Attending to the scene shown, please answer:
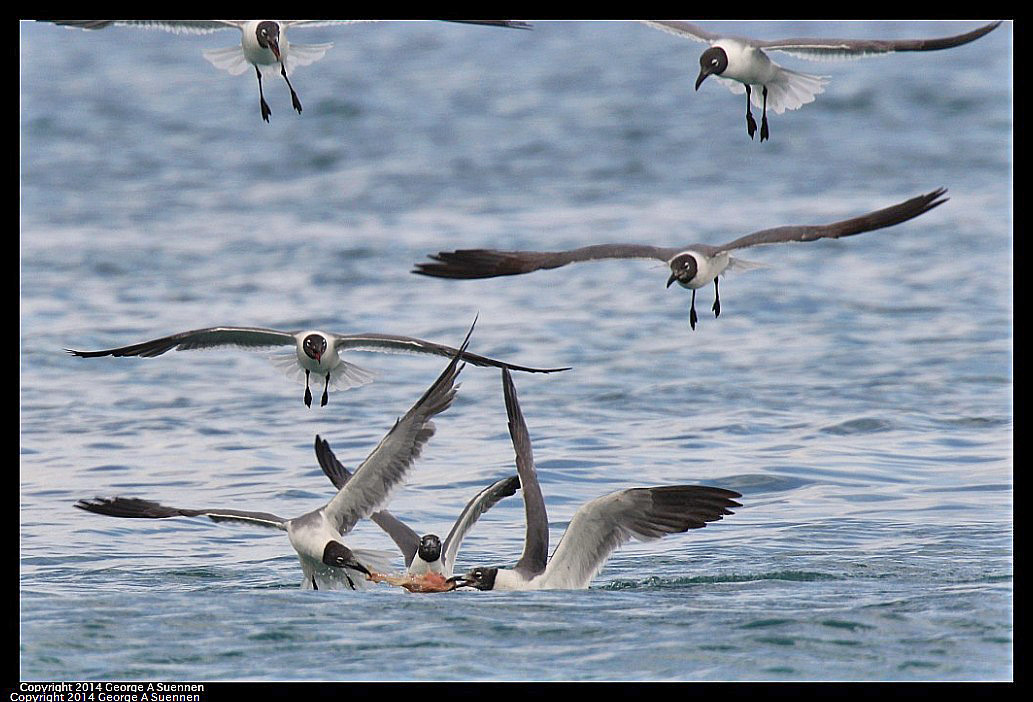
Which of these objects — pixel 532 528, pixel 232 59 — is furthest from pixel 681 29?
pixel 532 528

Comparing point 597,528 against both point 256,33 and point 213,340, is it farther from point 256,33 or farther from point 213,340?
point 256,33

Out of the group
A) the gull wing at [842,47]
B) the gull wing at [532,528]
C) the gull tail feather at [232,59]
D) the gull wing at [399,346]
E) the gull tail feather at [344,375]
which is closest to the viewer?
the gull wing at [532,528]

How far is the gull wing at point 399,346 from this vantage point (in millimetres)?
9492

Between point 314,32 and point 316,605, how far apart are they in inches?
1045

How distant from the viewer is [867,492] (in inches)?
405

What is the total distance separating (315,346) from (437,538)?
2.26m

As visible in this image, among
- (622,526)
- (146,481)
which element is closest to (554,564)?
(622,526)

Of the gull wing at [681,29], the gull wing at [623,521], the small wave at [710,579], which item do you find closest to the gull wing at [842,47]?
the gull wing at [681,29]

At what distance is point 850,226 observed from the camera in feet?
29.4

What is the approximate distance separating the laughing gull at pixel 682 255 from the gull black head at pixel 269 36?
1815mm

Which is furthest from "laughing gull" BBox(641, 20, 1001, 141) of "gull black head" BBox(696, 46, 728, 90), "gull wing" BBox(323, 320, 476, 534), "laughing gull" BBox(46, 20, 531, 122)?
"gull wing" BBox(323, 320, 476, 534)

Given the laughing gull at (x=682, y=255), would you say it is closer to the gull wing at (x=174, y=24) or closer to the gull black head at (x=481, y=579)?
the gull black head at (x=481, y=579)

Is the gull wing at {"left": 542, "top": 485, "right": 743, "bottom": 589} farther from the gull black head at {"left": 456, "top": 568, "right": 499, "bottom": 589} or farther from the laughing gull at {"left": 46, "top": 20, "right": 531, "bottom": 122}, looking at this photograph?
the laughing gull at {"left": 46, "top": 20, "right": 531, "bottom": 122}

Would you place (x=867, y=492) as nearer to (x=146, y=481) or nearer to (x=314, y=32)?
(x=146, y=481)
